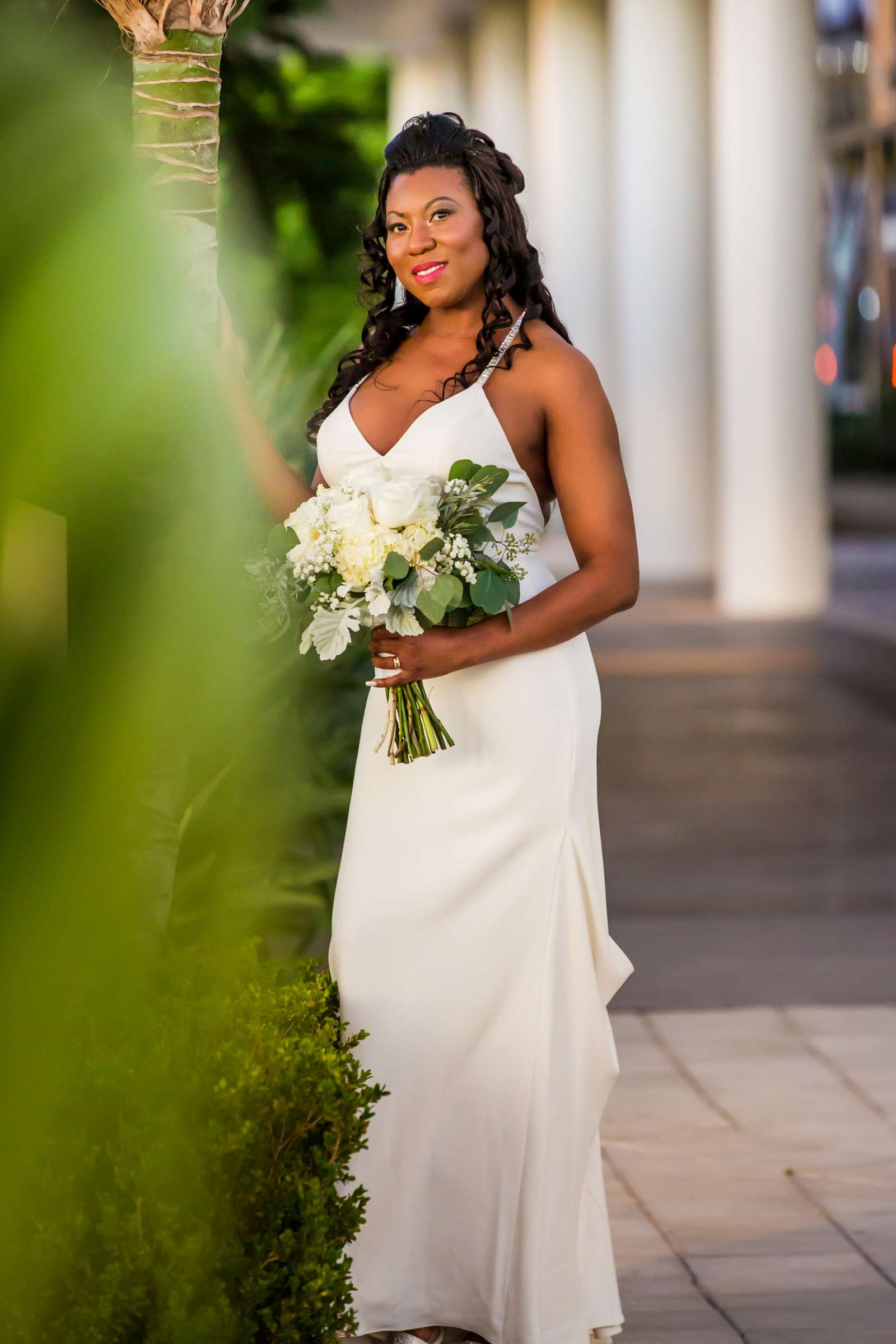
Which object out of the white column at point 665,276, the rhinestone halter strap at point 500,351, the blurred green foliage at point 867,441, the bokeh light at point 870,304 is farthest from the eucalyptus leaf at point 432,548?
the bokeh light at point 870,304

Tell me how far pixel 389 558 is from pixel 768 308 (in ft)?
47.0

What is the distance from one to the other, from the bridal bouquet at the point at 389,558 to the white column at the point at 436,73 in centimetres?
2539

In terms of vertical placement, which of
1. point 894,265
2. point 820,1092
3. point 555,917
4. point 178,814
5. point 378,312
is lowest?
point 820,1092

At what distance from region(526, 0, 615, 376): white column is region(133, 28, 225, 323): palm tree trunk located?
19598mm

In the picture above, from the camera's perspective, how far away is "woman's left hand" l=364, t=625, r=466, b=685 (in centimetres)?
259

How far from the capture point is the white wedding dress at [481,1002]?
9.12ft

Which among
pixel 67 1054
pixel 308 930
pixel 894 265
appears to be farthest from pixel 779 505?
pixel 894 265

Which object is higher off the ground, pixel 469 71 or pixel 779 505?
pixel 469 71

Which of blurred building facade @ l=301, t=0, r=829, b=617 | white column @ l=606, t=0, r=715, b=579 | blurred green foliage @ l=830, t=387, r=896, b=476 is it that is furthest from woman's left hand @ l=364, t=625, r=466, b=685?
blurred green foliage @ l=830, t=387, r=896, b=476

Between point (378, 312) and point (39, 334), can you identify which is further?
point (378, 312)

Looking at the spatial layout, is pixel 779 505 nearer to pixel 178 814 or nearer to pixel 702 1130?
pixel 702 1130

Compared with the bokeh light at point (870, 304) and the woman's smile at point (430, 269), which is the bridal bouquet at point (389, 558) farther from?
the bokeh light at point (870, 304)

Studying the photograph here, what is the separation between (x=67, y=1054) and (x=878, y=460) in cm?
3250

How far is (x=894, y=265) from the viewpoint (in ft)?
123
